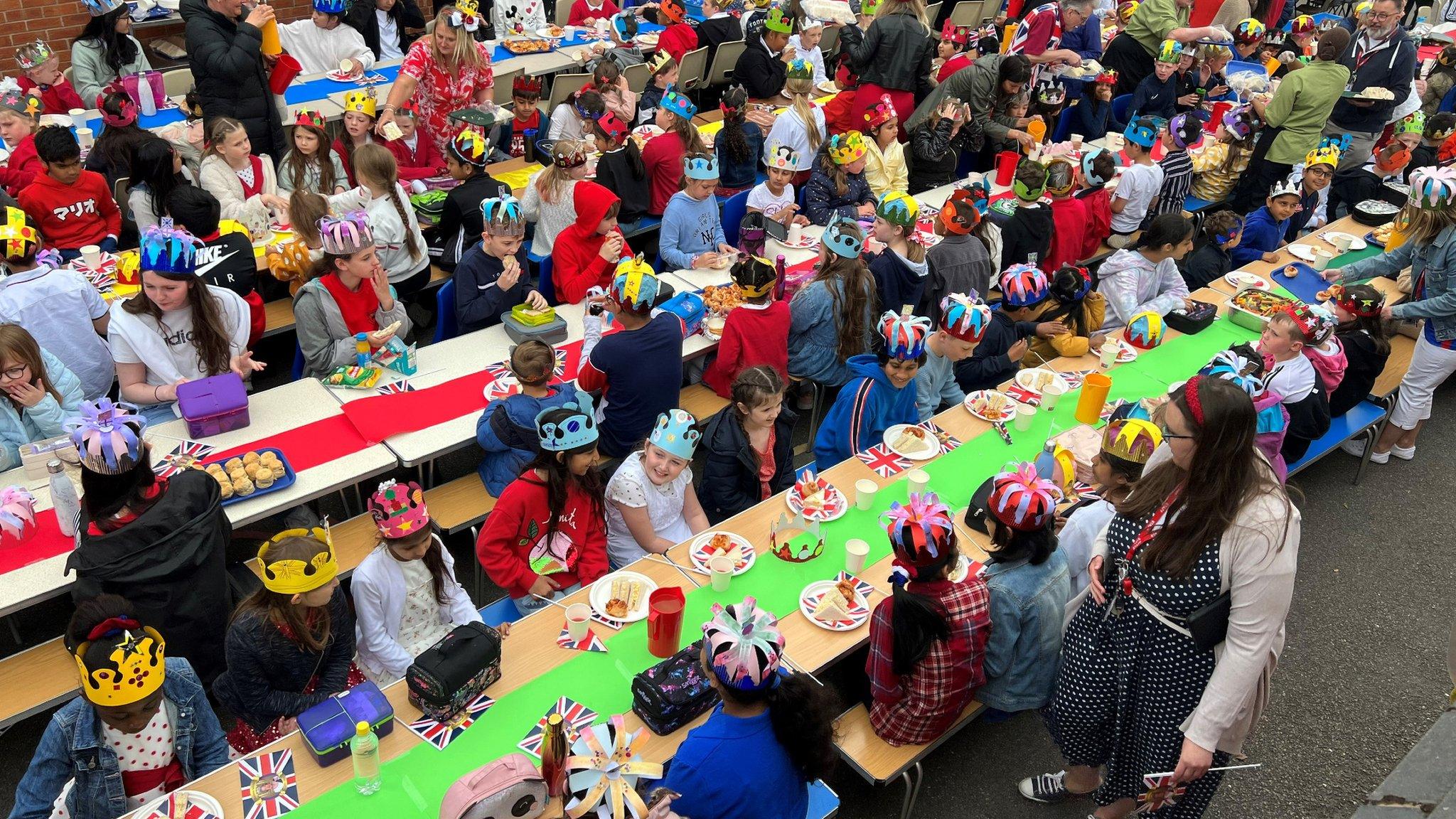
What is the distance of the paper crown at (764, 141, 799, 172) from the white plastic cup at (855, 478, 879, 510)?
3.09 m

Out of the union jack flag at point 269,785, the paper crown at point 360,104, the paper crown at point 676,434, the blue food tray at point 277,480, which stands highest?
the paper crown at point 360,104

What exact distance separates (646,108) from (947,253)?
12.0 feet

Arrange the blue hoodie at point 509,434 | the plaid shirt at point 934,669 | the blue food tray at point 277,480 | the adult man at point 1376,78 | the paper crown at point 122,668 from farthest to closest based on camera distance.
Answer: the adult man at point 1376,78
the blue hoodie at point 509,434
the blue food tray at point 277,480
the plaid shirt at point 934,669
the paper crown at point 122,668

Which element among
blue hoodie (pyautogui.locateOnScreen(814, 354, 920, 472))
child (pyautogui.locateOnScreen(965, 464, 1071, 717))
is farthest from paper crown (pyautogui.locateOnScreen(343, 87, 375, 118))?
child (pyautogui.locateOnScreen(965, 464, 1071, 717))

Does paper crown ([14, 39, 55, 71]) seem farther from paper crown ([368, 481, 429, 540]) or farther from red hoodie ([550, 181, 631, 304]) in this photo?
paper crown ([368, 481, 429, 540])

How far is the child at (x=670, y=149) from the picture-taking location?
7.65 metres

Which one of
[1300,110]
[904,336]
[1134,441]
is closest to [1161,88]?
[1300,110]

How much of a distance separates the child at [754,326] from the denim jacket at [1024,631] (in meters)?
2.15

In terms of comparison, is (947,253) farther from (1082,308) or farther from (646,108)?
(646,108)

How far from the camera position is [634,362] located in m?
5.14

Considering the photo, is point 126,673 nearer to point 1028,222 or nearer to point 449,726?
point 449,726

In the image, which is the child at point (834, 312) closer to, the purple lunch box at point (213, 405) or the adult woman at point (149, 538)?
the purple lunch box at point (213, 405)

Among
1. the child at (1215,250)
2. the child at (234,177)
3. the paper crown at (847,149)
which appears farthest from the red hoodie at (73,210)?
the child at (1215,250)

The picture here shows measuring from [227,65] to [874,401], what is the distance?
536cm
